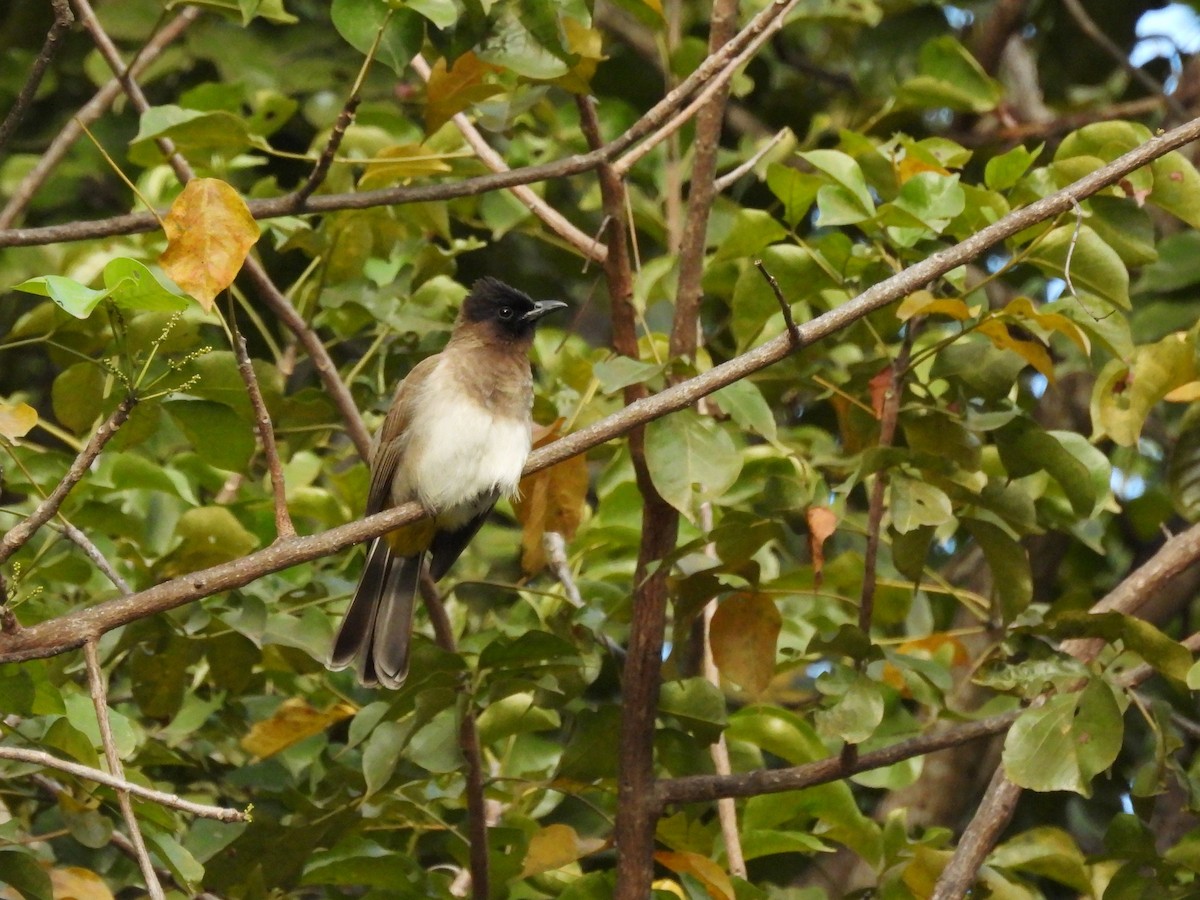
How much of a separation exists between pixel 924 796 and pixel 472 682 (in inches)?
77.2

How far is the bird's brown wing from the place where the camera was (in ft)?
12.4

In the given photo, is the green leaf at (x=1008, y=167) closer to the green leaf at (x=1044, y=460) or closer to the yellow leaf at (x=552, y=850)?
the green leaf at (x=1044, y=460)

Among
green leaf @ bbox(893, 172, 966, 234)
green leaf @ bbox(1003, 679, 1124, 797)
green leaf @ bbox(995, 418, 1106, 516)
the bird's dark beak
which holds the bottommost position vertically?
green leaf @ bbox(1003, 679, 1124, 797)

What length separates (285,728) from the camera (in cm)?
339

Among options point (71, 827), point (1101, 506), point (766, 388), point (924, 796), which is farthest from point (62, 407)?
point (924, 796)

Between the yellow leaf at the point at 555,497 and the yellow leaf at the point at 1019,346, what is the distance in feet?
2.70

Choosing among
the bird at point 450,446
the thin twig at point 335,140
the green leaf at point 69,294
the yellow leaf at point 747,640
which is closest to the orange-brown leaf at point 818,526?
the yellow leaf at point 747,640

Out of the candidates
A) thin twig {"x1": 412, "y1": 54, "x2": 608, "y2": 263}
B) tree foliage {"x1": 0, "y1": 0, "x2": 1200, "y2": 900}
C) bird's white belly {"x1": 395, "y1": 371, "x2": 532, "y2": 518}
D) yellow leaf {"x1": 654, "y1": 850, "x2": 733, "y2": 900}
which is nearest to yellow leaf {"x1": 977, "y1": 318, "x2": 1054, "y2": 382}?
tree foliage {"x1": 0, "y1": 0, "x2": 1200, "y2": 900}

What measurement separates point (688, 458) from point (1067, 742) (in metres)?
0.81

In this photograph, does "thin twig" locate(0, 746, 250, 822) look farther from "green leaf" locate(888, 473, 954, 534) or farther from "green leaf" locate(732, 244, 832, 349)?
"green leaf" locate(732, 244, 832, 349)

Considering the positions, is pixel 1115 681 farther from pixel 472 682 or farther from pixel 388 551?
pixel 388 551

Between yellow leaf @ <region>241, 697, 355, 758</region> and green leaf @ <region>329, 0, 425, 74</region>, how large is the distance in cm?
140

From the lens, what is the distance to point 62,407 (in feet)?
10.4

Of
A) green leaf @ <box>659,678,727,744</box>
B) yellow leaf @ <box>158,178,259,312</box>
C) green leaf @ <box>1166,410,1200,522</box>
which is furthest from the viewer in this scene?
green leaf @ <box>1166,410,1200,522</box>
